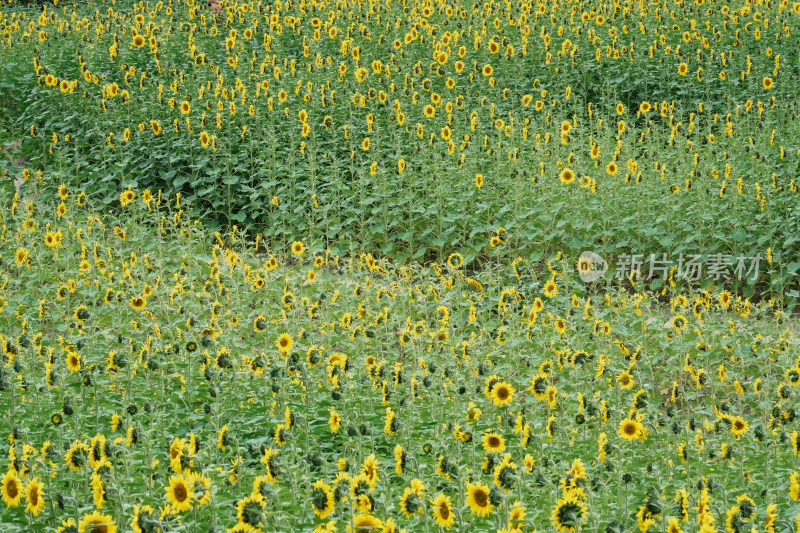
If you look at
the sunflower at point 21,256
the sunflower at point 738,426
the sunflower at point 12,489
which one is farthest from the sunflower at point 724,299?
the sunflower at point 21,256

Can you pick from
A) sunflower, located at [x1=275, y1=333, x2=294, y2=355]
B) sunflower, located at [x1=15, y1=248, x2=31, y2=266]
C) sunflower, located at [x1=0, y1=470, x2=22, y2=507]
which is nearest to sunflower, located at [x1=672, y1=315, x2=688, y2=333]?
sunflower, located at [x1=275, y1=333, x2=294, y2=355]

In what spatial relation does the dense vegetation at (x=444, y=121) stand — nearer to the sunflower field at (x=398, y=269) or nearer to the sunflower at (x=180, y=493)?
the sunflower field at (x=398, y=269)

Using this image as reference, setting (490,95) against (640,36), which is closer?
(490,95)

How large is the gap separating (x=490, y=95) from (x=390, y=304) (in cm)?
505

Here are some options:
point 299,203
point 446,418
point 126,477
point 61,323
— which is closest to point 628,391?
point 446,418

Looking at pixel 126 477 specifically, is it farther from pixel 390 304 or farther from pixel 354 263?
pixel 354 263

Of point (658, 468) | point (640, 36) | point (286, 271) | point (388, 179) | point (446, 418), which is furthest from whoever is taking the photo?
point (640, 36)

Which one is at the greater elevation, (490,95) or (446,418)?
(490,95)

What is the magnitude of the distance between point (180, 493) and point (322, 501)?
1.73 feet

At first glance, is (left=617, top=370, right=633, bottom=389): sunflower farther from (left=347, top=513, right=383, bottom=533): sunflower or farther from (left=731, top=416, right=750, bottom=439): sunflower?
(left=347, top=513, right=383, bottom=533): sunflower

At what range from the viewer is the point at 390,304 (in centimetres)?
587

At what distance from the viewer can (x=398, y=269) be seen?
7605 millimetres

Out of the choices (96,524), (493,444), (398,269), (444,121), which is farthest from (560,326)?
(444,121)

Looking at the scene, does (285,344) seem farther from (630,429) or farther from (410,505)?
(410,505)
